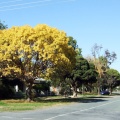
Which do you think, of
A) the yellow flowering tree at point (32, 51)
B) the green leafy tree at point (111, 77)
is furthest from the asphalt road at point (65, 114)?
the green leafy tree at point (111, 77)

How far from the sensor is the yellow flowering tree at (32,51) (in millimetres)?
39375

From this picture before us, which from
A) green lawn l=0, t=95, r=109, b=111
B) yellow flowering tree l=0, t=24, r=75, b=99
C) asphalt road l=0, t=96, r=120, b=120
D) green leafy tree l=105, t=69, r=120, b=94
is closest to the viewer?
asphalt road l=0, t=96, r=120, b=120

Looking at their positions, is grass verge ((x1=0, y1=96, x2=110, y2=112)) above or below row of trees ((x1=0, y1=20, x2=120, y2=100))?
below

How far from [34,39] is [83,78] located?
25.4 meters

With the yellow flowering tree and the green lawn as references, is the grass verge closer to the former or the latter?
the green lawn

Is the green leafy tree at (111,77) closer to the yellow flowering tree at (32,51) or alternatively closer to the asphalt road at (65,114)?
the yellow flowering tree at (32,51)

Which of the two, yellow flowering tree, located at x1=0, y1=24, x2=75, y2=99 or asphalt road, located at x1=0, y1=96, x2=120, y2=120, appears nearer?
asphalt road, located at x1=0, y1=96, x2=120, y2=120

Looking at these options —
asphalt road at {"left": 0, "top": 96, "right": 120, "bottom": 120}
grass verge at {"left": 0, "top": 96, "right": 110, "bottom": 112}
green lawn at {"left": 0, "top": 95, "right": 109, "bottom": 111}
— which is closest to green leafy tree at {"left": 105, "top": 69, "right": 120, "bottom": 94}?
grass verge at {"left": 0, "top": 96, "right": 110, "bottom": 112}

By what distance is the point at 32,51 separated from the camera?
1570 inches

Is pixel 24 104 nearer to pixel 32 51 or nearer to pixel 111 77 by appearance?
pixel 32 51

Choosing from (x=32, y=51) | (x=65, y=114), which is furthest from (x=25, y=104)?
(x=65, y=114)

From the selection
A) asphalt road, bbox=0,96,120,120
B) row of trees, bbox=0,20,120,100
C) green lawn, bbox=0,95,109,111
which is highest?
row of trees, bbox=0,20,120,100

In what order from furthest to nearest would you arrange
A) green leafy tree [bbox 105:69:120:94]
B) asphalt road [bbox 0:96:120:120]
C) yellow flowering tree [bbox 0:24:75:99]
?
green leafy tree [bbox 105:69:120:94] → yellow flowering tree [bbox 0:24:75:99] → asphalt road [bbox 0:96:120:120]

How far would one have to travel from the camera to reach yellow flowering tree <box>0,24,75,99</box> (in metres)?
39.4
